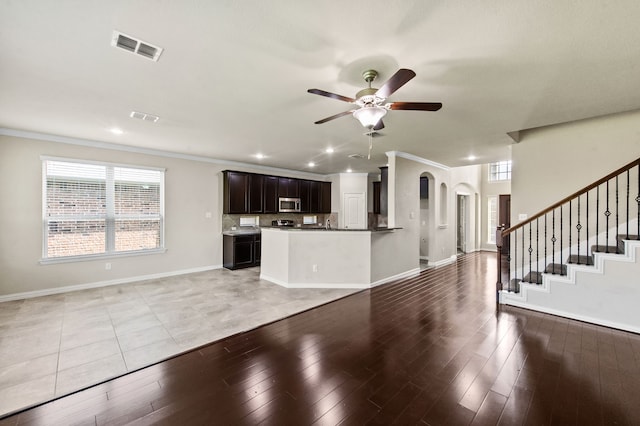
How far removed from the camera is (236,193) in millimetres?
6309

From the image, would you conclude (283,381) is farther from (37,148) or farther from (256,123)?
(37,148)

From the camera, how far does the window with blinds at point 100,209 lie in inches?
175

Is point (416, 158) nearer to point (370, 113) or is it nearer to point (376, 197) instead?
point (376, 197)

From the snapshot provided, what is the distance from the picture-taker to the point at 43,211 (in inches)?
170

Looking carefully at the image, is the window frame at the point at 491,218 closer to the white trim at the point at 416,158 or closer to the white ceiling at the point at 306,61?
the white trim at the point at 416,158

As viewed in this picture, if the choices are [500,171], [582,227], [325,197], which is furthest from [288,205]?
[500,171]

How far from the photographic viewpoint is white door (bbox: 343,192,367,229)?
8.40 metres

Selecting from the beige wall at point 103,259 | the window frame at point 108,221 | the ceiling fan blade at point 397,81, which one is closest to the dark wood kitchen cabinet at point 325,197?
the beige wall at point 103,259

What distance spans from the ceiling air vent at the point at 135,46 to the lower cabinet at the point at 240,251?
14.4 feet

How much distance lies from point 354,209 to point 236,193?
12.5 feet

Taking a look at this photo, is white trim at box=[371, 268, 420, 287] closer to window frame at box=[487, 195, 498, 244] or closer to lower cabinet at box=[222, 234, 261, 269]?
lower cabinet at box=[222, 234, 261, 269]

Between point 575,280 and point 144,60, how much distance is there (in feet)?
17.6

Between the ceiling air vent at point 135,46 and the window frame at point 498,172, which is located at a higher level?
the window frame at point 498,172

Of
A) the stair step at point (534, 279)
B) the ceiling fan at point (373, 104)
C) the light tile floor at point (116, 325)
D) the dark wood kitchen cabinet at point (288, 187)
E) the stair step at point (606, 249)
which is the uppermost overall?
the ceiling fan at point (373, 104)
